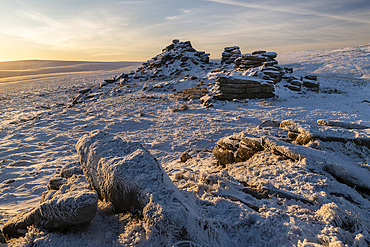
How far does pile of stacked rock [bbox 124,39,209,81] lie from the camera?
2962 centimetres

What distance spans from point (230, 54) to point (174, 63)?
10199 millimetres

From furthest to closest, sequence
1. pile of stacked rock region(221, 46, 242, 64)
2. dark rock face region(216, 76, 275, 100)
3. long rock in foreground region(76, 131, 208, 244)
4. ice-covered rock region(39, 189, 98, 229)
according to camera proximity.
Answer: pile of stacked rock region(221, 46, 242, 64)
dark rock face region(216, 76, 275, 100)
ice-covered rock region(39, 189, 98, 229)
long rock in foreground region(76, 131, 208, 244)

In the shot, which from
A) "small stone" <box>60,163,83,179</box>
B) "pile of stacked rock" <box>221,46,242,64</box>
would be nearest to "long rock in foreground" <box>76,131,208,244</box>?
"small stone" <box>60,163,83,179</box>

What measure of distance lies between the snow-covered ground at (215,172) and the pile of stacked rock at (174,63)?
1539 centimetres

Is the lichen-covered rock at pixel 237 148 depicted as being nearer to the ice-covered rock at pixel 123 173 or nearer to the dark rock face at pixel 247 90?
the ice-covered rock at pixel 123 173

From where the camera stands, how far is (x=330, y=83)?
2134cm

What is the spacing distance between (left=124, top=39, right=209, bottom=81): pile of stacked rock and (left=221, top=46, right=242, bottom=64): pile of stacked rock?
329 cm

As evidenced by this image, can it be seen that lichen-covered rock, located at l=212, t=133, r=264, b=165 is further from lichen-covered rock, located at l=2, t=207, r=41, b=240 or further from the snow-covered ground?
lichen-covered rock, located at l=2, t=207, r=41, b=240

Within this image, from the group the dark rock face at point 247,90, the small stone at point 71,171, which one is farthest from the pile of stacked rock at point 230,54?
the small stone at point 71,171

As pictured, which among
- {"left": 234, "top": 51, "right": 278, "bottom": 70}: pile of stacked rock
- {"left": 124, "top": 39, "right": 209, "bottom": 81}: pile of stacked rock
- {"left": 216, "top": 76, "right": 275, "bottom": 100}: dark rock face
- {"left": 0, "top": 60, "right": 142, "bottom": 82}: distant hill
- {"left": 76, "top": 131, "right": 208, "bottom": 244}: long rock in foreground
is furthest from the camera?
{"left": 0, "top": 60, "right": 142, "bottom": 82}: distant hill

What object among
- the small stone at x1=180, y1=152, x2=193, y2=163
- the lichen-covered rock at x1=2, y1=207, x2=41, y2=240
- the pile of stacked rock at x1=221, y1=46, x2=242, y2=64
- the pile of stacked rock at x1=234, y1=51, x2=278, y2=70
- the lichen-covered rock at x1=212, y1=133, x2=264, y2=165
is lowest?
the small stone at x1=180, y1=152, x2=193, y2=163

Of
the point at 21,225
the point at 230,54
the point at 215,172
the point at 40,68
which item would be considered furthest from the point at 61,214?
the point at 40,68

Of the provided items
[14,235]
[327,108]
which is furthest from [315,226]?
[327,108]

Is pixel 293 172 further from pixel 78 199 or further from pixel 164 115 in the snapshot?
pixel 164 115
